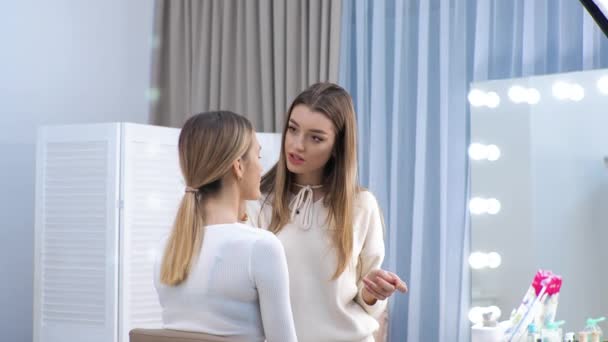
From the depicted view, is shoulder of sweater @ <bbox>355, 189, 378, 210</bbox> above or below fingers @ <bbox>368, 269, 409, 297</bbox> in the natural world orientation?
above

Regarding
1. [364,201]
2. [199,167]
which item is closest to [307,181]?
[364,201]

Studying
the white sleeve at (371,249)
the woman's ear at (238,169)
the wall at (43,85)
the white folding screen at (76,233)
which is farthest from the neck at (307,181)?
the wall at (43,85)

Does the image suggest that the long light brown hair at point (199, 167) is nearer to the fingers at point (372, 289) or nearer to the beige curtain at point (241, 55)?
the fingers at point (372, 289)

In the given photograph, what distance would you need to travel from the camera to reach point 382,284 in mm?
1584

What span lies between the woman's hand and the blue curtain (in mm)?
1190

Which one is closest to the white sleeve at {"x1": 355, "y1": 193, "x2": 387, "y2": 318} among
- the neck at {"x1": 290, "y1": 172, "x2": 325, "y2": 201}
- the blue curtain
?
the neck at {"x1": 290, "y1": 172, "x2": 325, "y2": 201}

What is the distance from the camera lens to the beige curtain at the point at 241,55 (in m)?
3.20

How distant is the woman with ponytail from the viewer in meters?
1.34

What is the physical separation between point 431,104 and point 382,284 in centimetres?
140

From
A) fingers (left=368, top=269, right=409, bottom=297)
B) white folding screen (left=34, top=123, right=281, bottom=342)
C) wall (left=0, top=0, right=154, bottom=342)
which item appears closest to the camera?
fingers (left=368, top=269, right=409, bottom=297)

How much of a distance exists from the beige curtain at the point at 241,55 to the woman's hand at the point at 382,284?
1568mm

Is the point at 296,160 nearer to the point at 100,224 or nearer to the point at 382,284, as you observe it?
the point at 382,284

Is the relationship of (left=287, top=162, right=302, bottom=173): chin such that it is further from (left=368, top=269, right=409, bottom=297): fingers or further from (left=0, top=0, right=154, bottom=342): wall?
(left=0, top=0, right=154, bottom=342): wall

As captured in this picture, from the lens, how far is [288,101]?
3260mm
